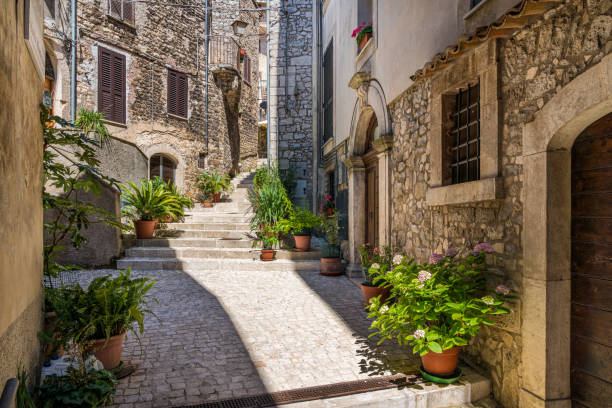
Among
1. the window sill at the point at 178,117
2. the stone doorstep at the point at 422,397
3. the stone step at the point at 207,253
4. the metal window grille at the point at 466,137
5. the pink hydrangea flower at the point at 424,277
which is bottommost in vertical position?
the stone doorstep at the point at 422,397

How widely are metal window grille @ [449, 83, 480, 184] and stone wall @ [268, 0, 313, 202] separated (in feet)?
24.9

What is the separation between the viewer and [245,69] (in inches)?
689

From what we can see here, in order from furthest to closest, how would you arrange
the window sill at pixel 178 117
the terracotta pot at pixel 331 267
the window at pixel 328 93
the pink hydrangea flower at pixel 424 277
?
the window sill at pixel 178 117, the window at pixel 328 93, the terracotta pot at pixel 331 267, the pink hydrangea flower at pixel 424 277

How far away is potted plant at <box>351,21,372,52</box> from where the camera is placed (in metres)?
6.14

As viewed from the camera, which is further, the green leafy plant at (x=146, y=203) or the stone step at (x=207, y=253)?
the green leafy plant at (x=146, y=203)

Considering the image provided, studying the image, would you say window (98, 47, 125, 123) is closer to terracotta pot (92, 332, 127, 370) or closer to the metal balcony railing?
the metal balcony railing

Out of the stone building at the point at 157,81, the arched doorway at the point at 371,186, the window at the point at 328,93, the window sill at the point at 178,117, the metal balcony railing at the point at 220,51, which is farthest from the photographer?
the metal balcony railing at the point at 220,51

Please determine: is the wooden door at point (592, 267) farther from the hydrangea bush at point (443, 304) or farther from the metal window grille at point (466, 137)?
the metal window grille at point (466, 137)

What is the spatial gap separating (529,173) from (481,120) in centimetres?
67

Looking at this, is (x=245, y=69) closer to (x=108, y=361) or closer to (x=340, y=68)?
(x=340, y=68)

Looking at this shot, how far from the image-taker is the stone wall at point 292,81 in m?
10.9

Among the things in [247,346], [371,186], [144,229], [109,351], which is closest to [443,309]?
[247,346]

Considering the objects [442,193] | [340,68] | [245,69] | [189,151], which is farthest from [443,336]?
[245,69]

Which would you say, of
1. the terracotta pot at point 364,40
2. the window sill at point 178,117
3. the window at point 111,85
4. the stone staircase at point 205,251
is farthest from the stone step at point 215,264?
the window sill at point 178,117
